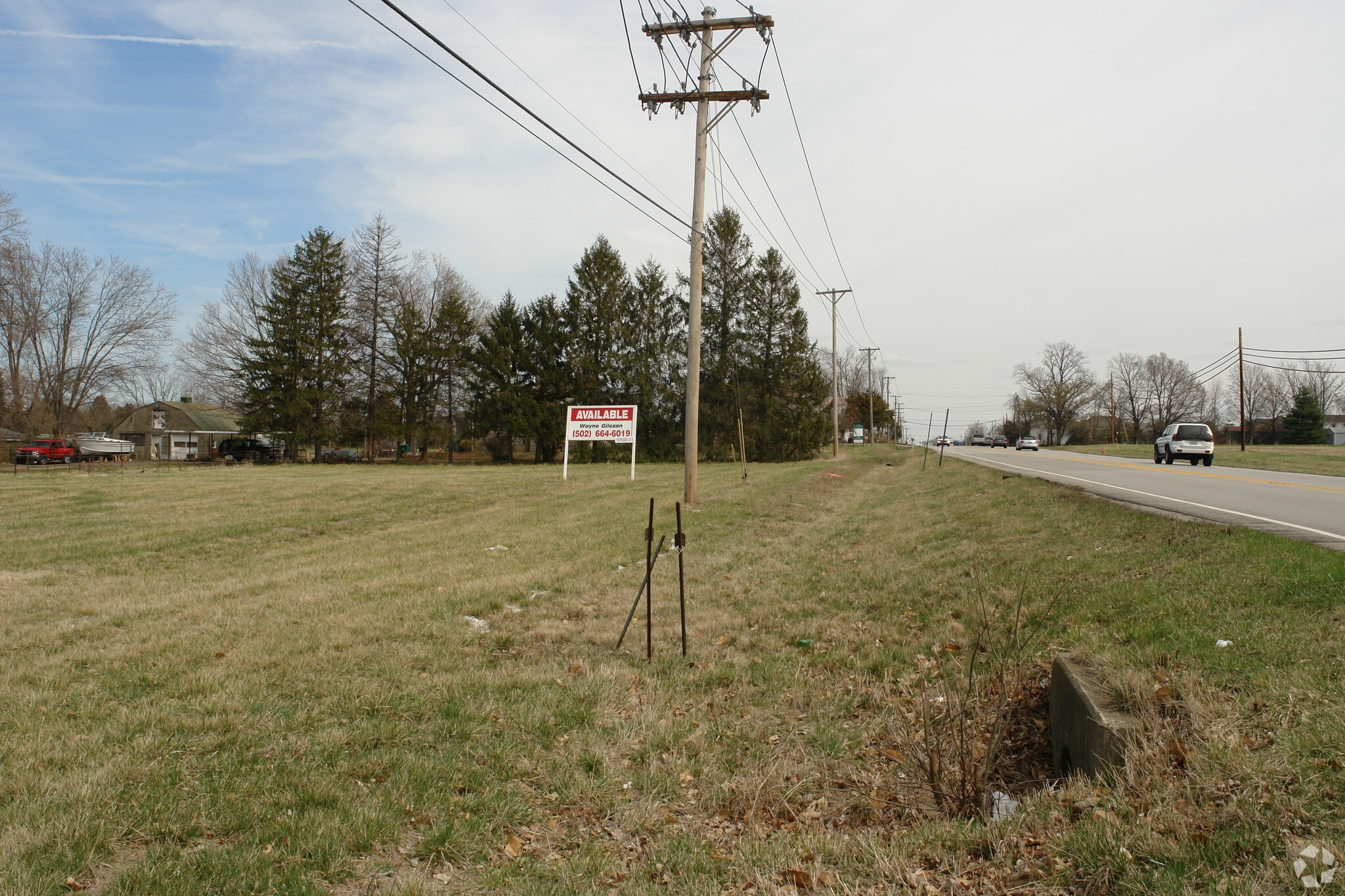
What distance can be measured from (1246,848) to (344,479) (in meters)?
26.8

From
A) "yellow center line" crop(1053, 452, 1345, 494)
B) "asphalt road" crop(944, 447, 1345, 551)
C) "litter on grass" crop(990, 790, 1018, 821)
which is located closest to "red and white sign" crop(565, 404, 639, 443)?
"asphalt road" crop(944, 447, 1345, 551)

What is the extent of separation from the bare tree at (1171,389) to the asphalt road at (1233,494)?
95.9 meters

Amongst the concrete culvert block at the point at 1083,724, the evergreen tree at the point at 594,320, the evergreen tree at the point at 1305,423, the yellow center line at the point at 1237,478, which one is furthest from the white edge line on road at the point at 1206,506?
the evergreen tree at the point at 1305,423

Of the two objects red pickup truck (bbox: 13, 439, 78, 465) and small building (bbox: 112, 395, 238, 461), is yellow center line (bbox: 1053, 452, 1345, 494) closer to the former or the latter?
red pickup truck (bbox: 13, 439, 78, 465)

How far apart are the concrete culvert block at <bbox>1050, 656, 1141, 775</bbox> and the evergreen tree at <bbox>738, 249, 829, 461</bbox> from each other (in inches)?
1670

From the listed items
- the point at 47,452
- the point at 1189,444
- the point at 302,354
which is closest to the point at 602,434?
the point at 1189,444

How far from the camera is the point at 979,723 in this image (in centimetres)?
491

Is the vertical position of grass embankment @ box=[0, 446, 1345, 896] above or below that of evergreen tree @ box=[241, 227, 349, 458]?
below

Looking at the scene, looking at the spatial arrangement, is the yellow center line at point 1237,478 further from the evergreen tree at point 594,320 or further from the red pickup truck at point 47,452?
the red pickup truck at point 47,452

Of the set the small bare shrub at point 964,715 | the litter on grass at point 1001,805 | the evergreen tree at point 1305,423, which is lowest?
the litter on grass at point 1001,805

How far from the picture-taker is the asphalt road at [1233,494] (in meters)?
9.41

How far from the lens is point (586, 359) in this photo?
156 feet

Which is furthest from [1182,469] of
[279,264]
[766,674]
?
[279,264]

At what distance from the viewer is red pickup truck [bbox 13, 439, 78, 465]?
41938 millimetres
